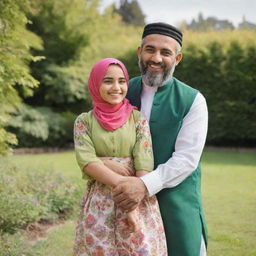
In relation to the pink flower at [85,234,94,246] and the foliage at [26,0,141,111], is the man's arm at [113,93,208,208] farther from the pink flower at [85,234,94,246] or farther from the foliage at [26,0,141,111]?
the foliage at [26,0,141,111]

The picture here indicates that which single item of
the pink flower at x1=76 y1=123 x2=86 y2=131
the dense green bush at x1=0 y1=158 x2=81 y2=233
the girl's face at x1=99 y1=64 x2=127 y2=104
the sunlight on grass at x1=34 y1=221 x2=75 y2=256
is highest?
the girl's face at x1=99 y1=64 x2=127 y2=104

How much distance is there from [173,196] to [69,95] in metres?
14.2

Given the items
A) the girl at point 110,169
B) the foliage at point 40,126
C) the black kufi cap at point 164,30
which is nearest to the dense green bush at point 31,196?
the girl at point 110,169

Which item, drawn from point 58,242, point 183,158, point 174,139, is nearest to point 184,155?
point 183,158

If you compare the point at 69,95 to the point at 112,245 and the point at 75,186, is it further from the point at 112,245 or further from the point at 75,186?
the point at 112,245

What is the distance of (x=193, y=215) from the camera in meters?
2.69

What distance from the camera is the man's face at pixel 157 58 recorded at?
2.66 meters

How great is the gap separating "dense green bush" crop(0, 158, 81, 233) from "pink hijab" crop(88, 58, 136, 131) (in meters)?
3.28

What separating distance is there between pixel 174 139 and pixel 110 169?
44 cm

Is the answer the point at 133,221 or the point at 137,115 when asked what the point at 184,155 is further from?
the point at 133,221

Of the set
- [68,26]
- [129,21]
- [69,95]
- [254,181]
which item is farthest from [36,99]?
[129,21]

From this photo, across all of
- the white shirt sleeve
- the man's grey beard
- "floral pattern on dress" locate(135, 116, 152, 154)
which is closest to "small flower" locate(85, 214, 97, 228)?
the white shirt sleeve

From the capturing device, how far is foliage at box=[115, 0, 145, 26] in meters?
48.6

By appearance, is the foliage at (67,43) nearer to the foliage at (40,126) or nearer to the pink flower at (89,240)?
the foliage at (40,126)
